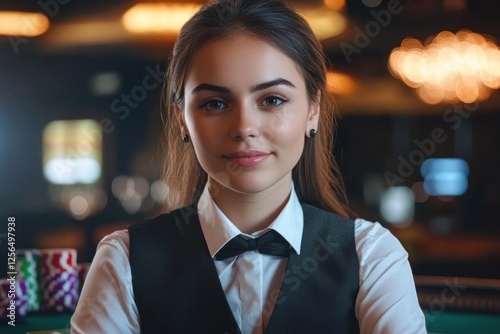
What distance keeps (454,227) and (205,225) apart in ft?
19.6

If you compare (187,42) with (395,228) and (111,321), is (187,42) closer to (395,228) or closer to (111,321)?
(111,321)

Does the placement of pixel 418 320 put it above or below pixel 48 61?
below

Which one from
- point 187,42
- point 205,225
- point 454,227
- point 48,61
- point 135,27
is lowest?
point 454,227

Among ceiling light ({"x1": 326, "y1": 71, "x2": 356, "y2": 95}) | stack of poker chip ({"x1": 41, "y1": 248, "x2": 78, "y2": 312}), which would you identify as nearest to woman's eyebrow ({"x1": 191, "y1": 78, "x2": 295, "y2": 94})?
stack of poker chip ({"x1": 41, "y1": 248, "x2": 78, "y2": 312})

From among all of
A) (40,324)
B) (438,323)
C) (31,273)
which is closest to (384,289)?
(438,323)

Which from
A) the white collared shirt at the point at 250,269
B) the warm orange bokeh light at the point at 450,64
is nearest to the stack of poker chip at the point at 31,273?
the white collared shirt at the point at 250,269

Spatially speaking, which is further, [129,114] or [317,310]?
[129,114]

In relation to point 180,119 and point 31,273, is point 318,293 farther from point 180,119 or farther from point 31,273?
point 31,273

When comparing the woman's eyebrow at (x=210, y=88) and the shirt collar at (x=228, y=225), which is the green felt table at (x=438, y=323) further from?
the woman's eyebrow at (x=210, y=88)

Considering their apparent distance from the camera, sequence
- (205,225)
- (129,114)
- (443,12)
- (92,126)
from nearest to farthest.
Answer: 1. (205,225)
2. (92,126)
3. (129,114)
4. (443,12)

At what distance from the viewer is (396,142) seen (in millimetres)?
7254

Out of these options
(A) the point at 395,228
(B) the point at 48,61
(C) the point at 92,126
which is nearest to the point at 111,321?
(B) the point at 48,61

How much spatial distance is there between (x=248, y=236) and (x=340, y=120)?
5.18 m

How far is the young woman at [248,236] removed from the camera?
1441mm
